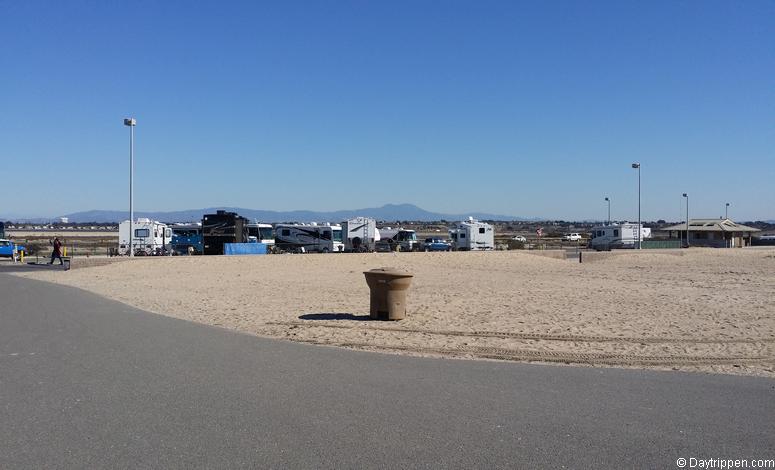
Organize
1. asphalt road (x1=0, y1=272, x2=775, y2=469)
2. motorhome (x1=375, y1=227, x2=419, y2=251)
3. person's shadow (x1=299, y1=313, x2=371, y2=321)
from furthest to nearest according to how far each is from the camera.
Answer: motorhome (x1=375, y1=227, x2=419, y2=251), person's shadow (x1=299, y1=313, x2=371, y2=321), asphalt road (x1=0, y1=272, x2=775, y2=469)

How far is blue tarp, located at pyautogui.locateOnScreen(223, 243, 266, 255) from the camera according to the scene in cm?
4484

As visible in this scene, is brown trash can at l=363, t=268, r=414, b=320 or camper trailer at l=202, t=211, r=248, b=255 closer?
brown trash can at l=363, t=268, r=414, b=320

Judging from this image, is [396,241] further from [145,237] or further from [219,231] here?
[145,237]

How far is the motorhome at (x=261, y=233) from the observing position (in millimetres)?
53525

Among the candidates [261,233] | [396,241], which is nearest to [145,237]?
[261,233]

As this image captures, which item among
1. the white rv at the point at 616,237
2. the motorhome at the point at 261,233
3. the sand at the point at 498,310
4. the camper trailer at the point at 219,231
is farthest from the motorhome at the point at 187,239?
the white rv at the point at 616,237

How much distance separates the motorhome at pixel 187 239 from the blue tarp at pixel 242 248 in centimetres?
687

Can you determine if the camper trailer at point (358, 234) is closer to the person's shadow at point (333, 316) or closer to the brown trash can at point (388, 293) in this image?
the person's shadow at point (333, 316)

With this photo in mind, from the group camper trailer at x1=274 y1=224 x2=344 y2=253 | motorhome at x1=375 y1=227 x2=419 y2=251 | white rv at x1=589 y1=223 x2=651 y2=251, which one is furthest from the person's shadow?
white rv at x1=589 y1=223 x2=651 y2=251

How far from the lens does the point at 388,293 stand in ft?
47.9

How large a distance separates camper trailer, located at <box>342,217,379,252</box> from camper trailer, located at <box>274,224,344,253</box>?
50 cm

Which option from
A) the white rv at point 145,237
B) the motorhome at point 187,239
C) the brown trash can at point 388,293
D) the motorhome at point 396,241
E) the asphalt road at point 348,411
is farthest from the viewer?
the motorhome at point 396,241

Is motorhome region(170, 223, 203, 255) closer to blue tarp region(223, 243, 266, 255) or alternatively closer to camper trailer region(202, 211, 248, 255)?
camper trailer region(202, 211, 248, 255)

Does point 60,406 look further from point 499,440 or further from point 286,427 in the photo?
point 499,440
